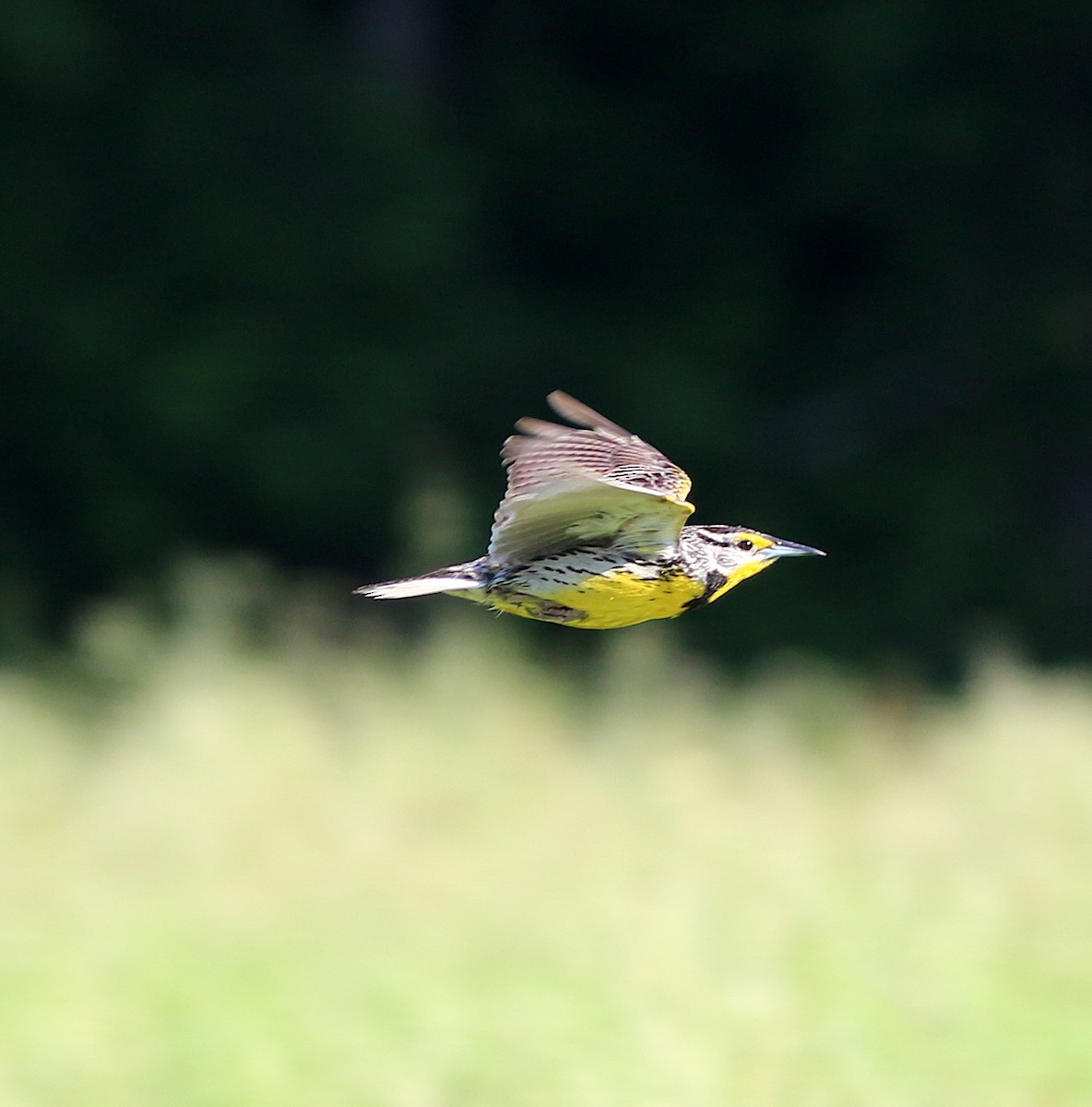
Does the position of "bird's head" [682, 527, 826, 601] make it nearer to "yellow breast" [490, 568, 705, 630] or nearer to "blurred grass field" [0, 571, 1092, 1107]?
"yellow breast" [490, 568, 705, 630]

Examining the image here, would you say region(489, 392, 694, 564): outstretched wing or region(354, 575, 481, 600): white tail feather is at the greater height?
region(489, 392, 694, 564): outstretched wing

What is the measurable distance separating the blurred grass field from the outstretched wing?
184 cm

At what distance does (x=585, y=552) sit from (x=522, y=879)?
104 inches

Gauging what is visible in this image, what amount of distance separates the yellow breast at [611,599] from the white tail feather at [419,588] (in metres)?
0.07

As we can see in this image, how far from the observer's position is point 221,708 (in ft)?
23.3

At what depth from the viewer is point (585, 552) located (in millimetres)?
3529

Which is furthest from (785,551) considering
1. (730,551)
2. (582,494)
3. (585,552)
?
(582,494)

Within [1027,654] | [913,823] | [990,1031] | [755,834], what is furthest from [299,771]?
[1027,654]

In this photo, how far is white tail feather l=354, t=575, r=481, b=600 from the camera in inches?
135

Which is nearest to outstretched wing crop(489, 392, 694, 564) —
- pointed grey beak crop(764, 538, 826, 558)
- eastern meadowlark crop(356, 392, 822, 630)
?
eastern meadowlark crop(356, 392, 822, 630)

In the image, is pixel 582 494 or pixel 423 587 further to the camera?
pixel 423 587

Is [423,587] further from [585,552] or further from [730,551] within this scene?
[730,551]

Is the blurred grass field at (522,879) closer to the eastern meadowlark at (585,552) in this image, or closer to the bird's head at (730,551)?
the bird's head at (730,551)

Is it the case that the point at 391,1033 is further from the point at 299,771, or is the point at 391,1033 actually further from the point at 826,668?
the point at 826,668
